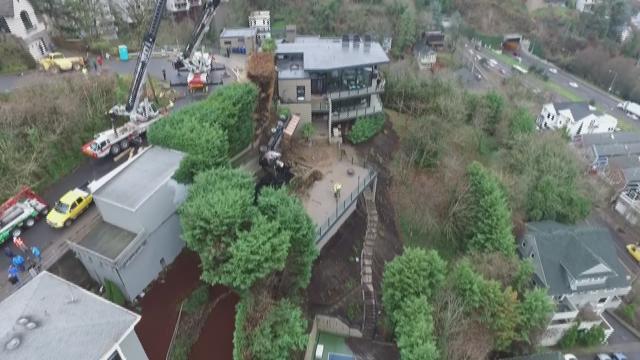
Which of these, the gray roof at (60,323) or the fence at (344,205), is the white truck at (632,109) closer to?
the fence at (344,205)

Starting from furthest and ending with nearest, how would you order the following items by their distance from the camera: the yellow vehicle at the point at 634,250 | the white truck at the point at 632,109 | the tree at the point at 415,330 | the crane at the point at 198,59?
the white truck at the point at 632,109 → the yellow vehicle at the point at 634,250 → the crane at the point at 198,59 → the tree at the point at 415,330

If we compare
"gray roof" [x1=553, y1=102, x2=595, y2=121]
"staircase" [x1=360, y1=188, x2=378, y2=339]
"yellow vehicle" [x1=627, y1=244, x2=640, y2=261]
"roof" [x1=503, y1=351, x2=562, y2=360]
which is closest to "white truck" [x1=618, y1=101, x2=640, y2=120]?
"gray roof" [x1=553, y1=102, x2=595, y2=121]

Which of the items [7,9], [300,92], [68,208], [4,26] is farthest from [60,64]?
[300,92]

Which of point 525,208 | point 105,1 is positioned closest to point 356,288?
point 525,208

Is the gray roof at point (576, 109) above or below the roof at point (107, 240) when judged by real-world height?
below

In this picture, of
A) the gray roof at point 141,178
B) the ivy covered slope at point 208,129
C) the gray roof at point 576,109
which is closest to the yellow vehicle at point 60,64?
the ivy covered slope at point 208,129

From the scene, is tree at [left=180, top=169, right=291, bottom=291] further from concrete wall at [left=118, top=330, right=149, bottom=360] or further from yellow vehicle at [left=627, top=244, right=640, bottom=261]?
yellow vehicle at [left=627, top=244, right=640, bottom=261]

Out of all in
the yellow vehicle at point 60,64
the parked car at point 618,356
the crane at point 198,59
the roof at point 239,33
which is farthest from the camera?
the roof at point 239,33
